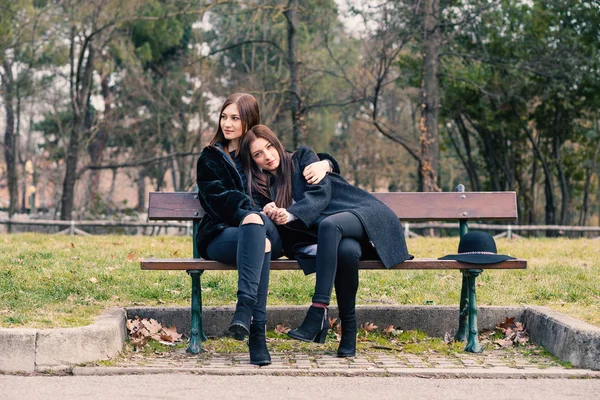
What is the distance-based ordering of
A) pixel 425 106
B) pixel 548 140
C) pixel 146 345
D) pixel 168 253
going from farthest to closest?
pixel 548 140, pixel 425 106, pixel 168 253, pixel 146 345

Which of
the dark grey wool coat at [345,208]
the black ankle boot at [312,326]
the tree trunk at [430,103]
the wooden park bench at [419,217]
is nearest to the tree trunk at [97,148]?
the tree trunk at [430,103]

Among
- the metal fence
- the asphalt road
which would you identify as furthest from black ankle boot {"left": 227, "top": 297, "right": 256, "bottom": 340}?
the metal fence

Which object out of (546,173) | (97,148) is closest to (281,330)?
(546,173)

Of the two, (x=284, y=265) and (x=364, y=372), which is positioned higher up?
(x=284, y=265)

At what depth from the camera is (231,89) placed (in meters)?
32.1

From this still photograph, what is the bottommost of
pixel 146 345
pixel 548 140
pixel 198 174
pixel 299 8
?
pixel 146 345

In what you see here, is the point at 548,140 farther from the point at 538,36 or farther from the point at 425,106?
the point at 425,106

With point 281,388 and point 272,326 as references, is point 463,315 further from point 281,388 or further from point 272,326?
point 281,388

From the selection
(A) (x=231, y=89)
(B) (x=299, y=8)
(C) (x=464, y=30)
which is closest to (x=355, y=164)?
(A) (x=231, y=89)

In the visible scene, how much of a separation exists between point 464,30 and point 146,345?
2246 centimetres

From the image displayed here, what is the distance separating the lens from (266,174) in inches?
219

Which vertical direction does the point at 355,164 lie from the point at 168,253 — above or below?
above

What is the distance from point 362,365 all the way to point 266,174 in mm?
1413

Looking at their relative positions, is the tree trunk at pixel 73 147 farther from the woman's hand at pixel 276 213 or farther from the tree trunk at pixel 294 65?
the woman's hand at pixel 276 213
